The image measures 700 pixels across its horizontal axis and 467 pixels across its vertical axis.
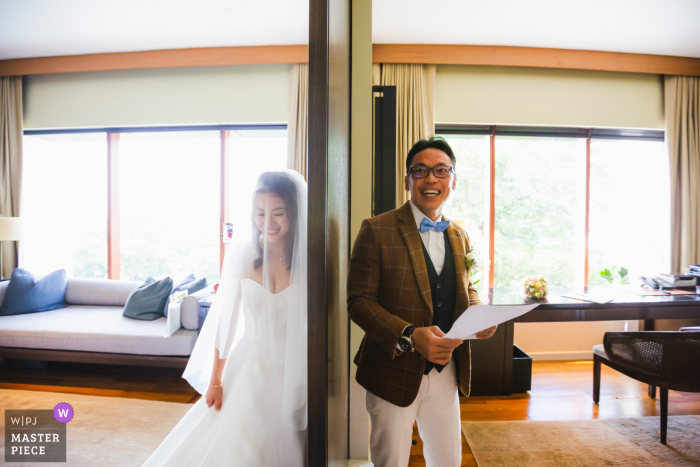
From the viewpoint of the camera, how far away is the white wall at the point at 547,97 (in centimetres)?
332

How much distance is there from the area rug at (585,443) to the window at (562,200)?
1.56 meters

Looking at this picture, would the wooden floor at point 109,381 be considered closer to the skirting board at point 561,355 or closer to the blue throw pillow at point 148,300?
the blue throw pillow at point 148,300

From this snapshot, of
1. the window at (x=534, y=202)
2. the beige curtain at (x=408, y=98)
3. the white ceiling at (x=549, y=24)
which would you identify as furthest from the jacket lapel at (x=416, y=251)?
the window at (x=534, y=202)

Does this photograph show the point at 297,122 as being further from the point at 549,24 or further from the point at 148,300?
the point at 549,24

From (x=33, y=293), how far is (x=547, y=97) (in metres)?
4.25

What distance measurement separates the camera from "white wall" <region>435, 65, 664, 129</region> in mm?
3318

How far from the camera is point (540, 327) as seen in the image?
3.36 m

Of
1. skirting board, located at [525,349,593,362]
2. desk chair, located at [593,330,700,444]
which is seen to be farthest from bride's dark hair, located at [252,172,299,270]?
skirting board, located at [525,349,593,362]

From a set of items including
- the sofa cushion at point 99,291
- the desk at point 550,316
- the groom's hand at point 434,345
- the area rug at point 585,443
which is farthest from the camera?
the desk at point 550,316

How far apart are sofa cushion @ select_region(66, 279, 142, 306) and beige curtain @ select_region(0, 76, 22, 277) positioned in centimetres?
11

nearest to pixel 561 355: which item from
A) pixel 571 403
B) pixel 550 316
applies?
pixel 571 403

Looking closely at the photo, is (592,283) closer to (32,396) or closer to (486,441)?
(486,441)

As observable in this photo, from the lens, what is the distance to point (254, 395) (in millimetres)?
785

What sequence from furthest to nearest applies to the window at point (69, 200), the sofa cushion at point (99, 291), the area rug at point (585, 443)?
the area rug at point (585, 443) < the sofa cushion at point (99, 291) < the window at point (69, 200)
